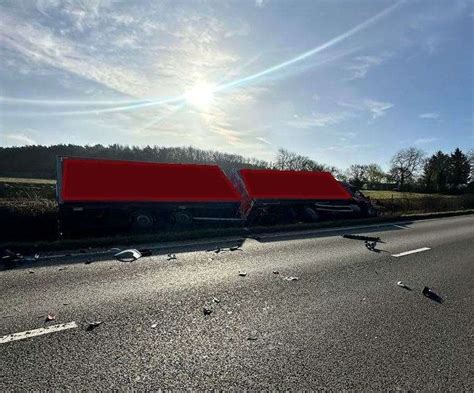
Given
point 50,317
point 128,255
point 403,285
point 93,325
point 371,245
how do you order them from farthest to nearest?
point 371,245 < point 128,255 < point 403,285 < point 50,317 < point 93,325

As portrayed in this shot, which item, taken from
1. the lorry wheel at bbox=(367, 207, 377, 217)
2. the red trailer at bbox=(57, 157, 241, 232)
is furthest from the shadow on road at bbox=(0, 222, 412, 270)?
the lorry wheel at bbox=(367, 207, 377, 217)

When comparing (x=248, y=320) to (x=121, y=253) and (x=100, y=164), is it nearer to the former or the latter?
(x=121, y=253)

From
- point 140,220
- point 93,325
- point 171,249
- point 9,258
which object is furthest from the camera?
point 140,220

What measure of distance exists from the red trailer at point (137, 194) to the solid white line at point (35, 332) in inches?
228

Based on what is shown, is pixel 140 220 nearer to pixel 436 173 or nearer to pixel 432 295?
pixel 432 295

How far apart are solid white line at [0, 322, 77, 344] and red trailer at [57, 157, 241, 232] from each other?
579 cm

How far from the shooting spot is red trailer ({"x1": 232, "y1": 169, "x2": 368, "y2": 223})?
39.8ft

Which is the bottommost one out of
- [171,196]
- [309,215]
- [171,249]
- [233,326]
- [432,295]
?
[432,295]

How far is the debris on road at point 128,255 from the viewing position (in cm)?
653

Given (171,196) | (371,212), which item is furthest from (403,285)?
(371,212)

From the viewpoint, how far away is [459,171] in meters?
76.8

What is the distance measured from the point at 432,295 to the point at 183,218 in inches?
268

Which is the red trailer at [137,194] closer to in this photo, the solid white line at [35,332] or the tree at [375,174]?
the solid white line at [35,332]

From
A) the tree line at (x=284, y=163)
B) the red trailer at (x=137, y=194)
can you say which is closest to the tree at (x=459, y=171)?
the tree line at (x=284, y=163)
